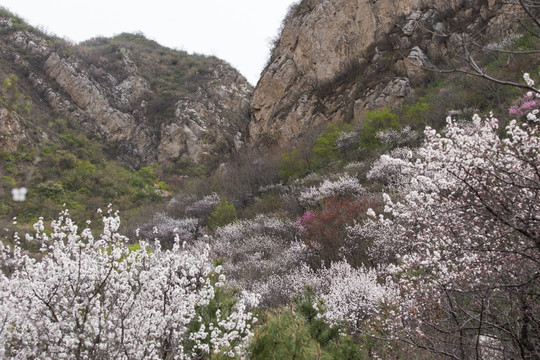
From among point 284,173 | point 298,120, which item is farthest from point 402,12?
point 284,173

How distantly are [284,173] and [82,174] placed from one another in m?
15.3

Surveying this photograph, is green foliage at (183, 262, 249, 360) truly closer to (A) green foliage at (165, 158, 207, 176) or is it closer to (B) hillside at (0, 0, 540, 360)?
(B) hillside at (0, 0, 540, 360)

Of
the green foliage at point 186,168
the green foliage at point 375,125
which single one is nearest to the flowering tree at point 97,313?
the green foliage at point 375,125

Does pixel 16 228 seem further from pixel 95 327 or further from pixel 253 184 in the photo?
pixel 95 327

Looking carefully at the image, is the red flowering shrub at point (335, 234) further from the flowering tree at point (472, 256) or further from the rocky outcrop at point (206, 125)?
the rocky outcrop at point (206, 125)

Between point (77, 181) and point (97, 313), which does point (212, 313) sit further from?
point (77, 181)

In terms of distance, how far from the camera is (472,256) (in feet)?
13.0

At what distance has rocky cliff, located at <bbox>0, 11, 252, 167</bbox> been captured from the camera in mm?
33781

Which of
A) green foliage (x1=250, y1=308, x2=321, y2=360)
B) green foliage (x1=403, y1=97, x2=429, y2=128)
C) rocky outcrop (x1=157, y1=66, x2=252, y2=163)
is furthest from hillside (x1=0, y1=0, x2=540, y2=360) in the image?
rocky outcrop (x1=157, y1=66, x2=252, y2=163)

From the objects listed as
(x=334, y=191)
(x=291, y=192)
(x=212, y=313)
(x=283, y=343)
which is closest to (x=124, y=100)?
(x=291, y=192)

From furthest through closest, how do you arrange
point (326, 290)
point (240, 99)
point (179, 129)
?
point (240, 99)
point (179, 129)
point (326, 290)

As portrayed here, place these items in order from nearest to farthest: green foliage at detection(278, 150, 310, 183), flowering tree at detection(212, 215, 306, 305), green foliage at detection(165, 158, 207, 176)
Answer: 1. flowering tree at detection(212, 215, 306, 305)
2. green foliage at detection(278, 150, 310, 183)
3. green foliage at detection(165, 158, 207, 176)

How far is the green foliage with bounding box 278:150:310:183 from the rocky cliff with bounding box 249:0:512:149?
4.79 metres

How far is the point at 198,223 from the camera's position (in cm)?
2070
